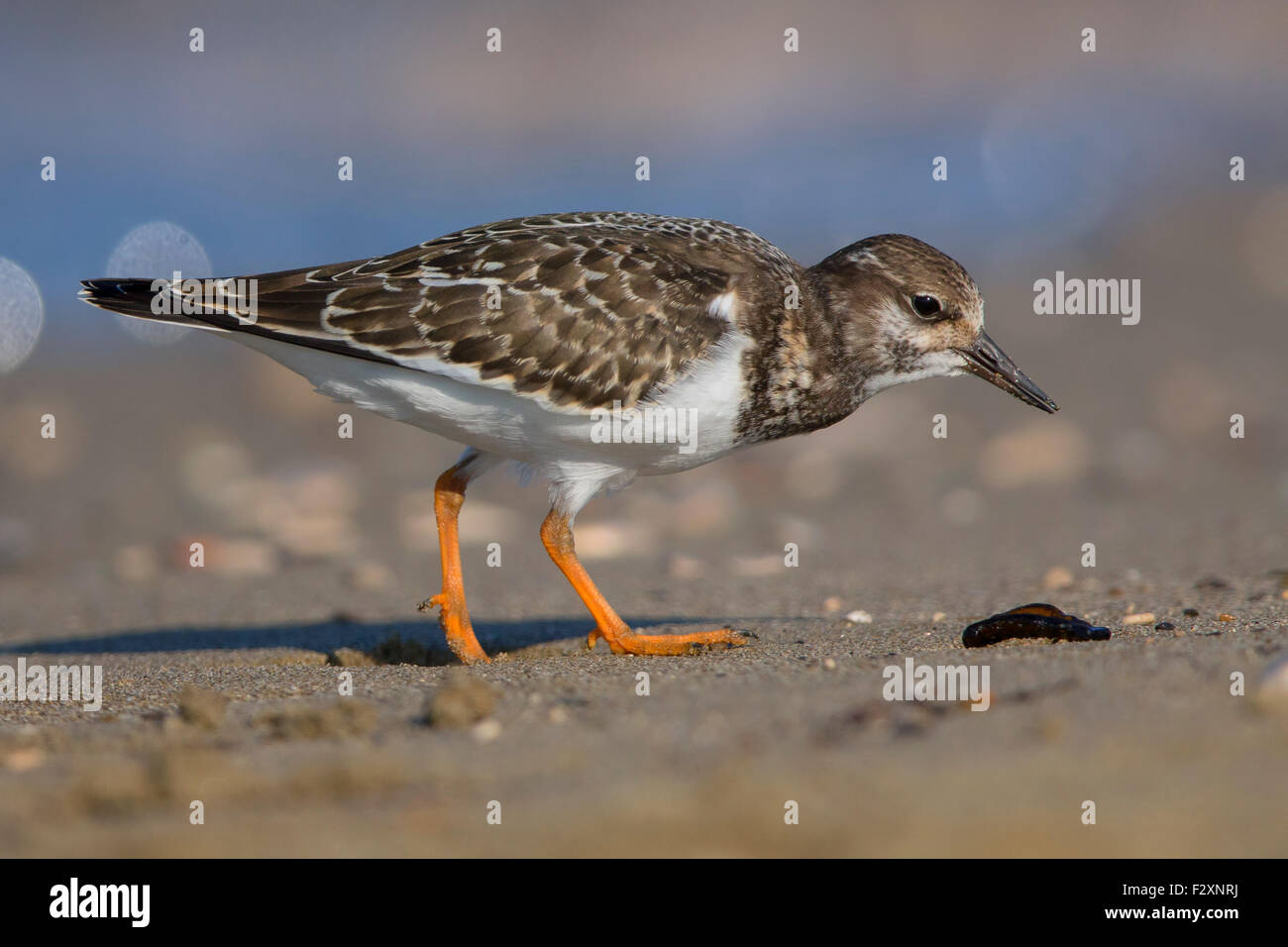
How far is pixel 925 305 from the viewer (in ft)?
17.8

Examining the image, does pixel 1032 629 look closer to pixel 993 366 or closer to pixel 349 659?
pixel 993 366

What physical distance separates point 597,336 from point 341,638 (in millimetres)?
2086

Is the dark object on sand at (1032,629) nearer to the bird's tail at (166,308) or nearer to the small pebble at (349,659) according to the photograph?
the small pebble at (349,659)

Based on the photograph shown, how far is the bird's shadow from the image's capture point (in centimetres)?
586

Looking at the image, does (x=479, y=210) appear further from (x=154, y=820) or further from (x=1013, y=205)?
(x=154, y=820)

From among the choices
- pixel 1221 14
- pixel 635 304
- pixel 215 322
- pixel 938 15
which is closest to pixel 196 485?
pixel 215 322

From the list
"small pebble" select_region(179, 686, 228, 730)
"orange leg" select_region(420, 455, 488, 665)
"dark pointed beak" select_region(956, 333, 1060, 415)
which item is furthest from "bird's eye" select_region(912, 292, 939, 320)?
"small pebble" select_region(179, 686, 228, 730)

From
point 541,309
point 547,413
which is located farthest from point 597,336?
point 547,413

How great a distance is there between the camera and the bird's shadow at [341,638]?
586 cm

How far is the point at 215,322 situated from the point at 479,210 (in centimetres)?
1087

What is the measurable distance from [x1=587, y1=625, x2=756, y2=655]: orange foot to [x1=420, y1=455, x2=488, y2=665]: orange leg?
1.88 ft

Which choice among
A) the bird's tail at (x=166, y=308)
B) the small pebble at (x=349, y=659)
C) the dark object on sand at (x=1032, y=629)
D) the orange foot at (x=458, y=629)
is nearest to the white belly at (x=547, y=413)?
the bird's tail at (x=166, y=308)

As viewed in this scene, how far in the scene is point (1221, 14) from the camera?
2025 cm
